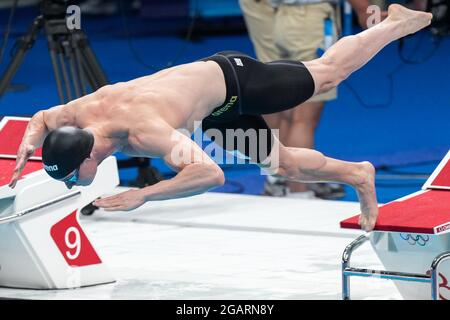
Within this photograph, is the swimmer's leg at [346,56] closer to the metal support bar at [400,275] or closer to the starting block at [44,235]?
the metal support bar at [400,275]

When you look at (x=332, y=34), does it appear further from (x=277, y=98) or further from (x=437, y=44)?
(x=437, y=44)

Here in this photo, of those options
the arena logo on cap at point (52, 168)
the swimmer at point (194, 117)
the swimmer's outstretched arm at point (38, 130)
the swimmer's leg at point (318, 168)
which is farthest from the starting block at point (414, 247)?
the swimmer's outstretched arm at point (38, 130)

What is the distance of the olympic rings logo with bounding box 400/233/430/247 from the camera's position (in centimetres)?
498

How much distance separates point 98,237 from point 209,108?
74.6 inches

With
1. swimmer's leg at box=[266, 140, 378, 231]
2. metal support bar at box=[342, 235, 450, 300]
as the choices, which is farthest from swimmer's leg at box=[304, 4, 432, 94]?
metal support bar at box=[342, 235, 450, 300]

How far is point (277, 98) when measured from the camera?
18.3 ft

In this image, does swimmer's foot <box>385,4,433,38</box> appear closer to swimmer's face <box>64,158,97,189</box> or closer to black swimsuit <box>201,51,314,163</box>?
black swimsuit <box>201,51,314,163</box>

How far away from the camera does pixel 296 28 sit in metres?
7.94

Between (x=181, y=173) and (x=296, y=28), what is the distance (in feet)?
10.5

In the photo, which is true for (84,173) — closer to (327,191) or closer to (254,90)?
(254,90)

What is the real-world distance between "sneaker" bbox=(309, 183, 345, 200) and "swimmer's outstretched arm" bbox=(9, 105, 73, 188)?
3.01 metres

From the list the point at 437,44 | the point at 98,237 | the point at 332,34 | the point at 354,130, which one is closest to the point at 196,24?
the point at 437,44

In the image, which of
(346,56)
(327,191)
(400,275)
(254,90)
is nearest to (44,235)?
(254,90)
